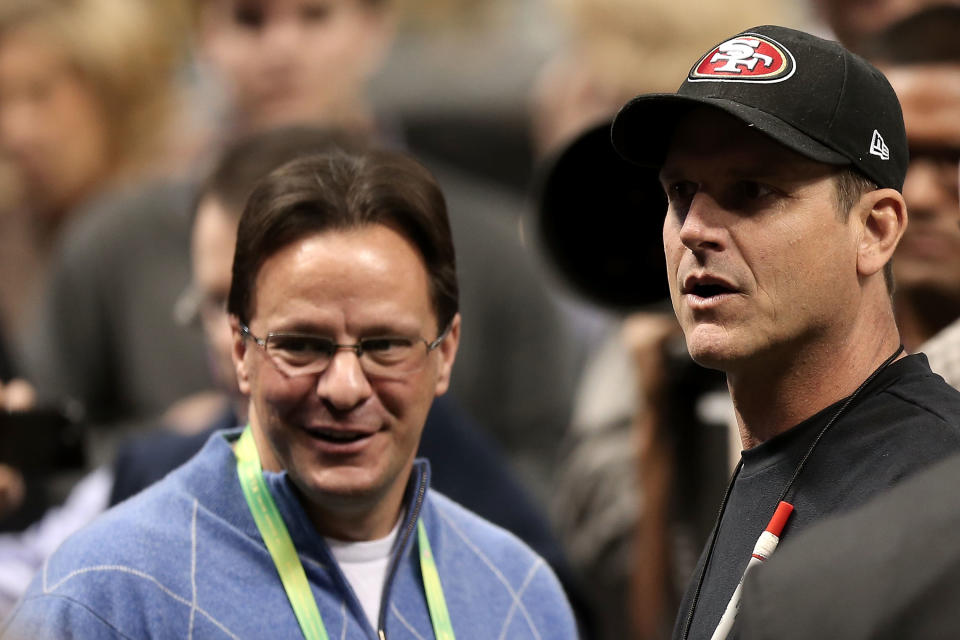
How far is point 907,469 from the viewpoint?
2.24 meters

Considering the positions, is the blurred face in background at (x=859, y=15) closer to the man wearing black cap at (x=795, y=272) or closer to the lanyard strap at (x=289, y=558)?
the man wearing black cap at (x=795, y=272)

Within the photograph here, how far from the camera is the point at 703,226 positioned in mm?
2381

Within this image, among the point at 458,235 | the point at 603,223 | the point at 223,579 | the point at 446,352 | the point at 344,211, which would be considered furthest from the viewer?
the point at 458,235

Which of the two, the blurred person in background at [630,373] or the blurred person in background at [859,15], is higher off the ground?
the blurred person in background at [859,15]

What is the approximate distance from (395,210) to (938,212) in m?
1.78

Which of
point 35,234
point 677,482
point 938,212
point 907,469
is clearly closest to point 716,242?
point 907,469

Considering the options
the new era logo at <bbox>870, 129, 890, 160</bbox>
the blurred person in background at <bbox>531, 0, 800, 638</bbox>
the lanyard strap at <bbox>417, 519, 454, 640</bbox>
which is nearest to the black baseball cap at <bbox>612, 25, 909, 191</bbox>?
the new era logo at <bbox>870, 129, 890, 160</bbox>

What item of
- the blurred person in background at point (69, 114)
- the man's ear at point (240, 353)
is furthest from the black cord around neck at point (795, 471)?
the blurred person in background at point (69, 114)

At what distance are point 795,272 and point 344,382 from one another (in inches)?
31.0

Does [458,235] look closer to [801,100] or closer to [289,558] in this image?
[289,558]

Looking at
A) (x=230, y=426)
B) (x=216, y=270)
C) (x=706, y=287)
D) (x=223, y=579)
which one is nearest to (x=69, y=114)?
(x=216, y=270)

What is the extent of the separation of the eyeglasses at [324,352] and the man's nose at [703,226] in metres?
0.56

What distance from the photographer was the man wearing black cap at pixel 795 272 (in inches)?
90.7

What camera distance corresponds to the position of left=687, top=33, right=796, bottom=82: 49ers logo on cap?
2338 millimetres
